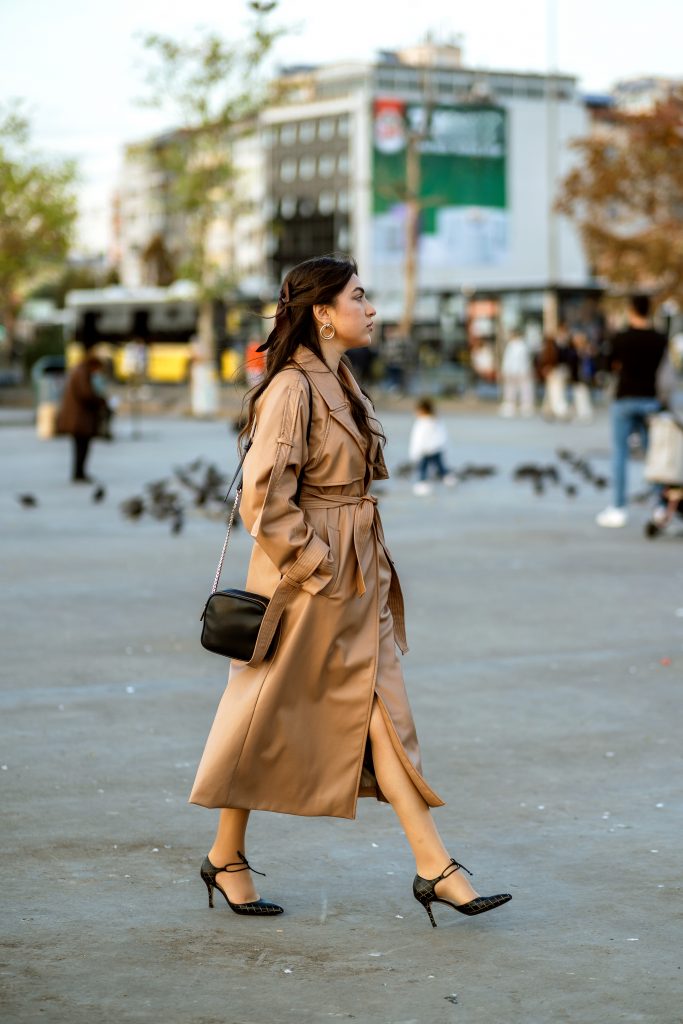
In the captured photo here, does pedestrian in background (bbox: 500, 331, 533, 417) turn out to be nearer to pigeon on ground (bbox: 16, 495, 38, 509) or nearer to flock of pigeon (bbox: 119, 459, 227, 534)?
flock of pigeon (bbox: 119, 459, 227, 534)

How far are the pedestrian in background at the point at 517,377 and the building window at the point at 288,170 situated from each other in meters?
95.3

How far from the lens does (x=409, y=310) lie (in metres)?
50.8

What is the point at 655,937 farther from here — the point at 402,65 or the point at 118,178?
the point at 118,178

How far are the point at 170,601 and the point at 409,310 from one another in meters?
41.1

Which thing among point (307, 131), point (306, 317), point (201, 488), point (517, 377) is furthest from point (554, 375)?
point (307, 131)

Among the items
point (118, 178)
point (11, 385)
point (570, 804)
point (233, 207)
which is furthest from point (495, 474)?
point (118, 178)

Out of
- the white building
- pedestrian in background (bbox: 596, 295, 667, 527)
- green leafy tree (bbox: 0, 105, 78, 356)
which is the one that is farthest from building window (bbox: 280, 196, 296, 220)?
pedestrian in background (bbox: 596, 295, 667, 527)

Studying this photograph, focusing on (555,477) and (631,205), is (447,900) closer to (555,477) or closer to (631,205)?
(555,477)

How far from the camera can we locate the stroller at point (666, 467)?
43.5 feet

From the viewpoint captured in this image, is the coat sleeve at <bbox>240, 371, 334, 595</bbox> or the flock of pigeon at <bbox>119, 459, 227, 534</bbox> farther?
the flock of pigeon at <bbox>119, 459, 227, 534</bbox>

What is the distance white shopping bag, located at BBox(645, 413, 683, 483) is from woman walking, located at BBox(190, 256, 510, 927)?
916cm

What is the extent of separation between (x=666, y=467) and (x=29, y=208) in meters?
39.7

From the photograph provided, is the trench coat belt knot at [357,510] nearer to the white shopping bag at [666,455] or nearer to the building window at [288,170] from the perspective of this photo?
the white shopping bag at [666,455]

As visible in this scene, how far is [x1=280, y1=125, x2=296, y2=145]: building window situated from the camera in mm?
128275
